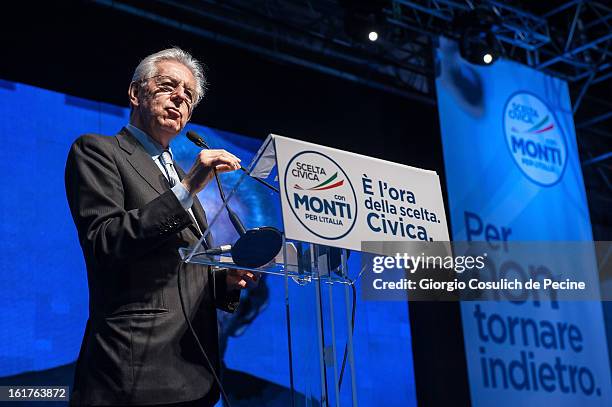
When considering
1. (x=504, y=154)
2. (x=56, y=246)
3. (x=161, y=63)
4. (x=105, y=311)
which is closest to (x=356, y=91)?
(x=504, y=154)

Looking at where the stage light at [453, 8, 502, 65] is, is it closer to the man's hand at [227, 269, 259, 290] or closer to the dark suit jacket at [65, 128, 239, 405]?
the man's hand at [227, 269, 259, 290]

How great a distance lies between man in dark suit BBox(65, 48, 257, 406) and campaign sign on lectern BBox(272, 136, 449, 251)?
0.14 m

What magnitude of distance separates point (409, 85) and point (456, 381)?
8.89ft

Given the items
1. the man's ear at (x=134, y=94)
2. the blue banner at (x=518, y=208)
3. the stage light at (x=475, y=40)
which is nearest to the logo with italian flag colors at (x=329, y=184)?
the man's ear at (x=134, y=94)

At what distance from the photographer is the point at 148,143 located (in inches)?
79.2

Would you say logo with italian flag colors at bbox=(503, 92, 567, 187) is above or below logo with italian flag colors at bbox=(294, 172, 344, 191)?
above

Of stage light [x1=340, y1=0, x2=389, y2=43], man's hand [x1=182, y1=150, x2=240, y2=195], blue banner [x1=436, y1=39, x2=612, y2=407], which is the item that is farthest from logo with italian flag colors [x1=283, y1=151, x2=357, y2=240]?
stage light [x1=340, y1=0, x2=389, y2=43]

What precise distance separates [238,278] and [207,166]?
387 mm

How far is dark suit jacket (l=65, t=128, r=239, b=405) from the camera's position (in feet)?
5.50

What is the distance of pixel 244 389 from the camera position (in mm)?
5293

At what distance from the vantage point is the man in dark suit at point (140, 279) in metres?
1.68

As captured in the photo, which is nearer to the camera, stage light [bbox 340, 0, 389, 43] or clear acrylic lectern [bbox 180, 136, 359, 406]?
clear acrylic lectern [bbox 180, 136, 359, 406]

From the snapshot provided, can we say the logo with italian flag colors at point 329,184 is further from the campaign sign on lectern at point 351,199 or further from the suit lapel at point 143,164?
the suit lapel at point 143,164

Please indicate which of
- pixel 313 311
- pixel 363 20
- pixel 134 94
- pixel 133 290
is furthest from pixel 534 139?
pixel 133 290
